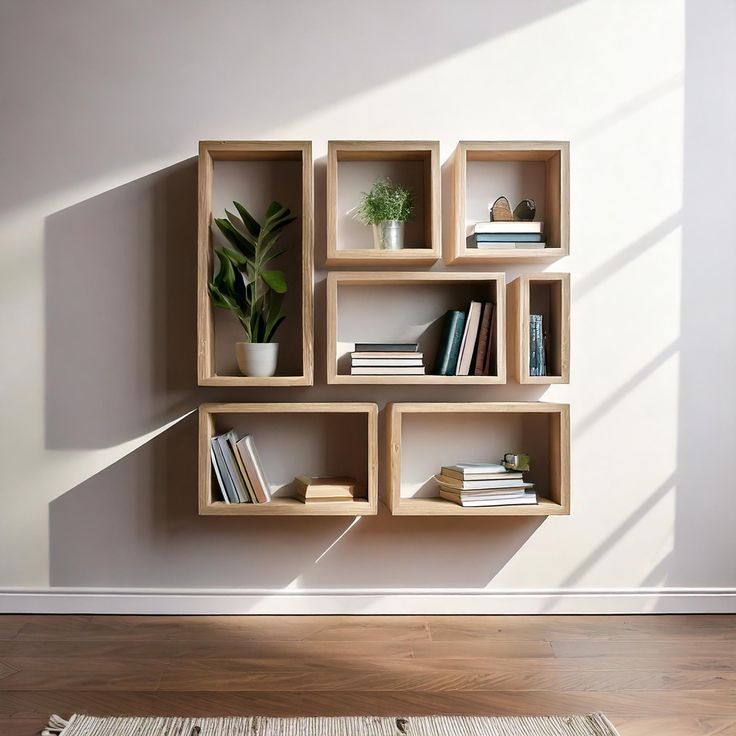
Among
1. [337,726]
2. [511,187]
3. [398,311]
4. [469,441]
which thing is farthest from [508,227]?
[337,726]

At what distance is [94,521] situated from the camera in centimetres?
249

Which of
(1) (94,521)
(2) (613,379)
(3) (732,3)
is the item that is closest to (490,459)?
(2) (613,379)

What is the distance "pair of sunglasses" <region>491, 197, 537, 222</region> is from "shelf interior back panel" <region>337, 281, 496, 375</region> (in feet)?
0.84

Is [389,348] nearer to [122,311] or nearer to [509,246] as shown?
[509,246]

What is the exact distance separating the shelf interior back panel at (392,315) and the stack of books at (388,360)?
0.59ft

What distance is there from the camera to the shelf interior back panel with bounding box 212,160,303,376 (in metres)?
2.49

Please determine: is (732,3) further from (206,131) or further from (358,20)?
(206,131)

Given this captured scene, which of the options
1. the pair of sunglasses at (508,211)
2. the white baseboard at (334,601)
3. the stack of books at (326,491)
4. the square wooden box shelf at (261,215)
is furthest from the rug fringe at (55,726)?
the pair of sunglasses at (508,211)

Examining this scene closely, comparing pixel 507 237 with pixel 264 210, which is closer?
pixel 507 237

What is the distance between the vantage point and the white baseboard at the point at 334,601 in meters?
2.47

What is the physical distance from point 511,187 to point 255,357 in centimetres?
114

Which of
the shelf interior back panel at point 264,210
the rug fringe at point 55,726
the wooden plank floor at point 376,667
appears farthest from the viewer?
the shelf interior back panel at point 264,210

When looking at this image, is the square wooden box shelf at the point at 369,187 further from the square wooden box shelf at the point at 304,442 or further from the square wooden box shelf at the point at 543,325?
the square wooden box shelf at the point at 304,442

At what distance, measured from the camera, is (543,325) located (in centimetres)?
248
